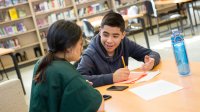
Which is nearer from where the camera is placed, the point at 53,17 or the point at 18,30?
the point at 18,30

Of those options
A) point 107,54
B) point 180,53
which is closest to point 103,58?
point 107,54

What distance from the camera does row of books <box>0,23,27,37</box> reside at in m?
6.95

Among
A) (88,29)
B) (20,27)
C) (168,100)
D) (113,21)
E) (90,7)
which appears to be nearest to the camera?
(168,100)

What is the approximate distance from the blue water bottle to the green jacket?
0.64 m

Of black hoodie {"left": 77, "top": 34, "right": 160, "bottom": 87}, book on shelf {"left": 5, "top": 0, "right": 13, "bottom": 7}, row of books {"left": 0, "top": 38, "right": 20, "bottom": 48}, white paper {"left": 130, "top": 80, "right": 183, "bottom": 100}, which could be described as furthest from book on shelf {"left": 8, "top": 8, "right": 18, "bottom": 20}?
white paper {"left": 130, "top": 80, "right": 183, "bottom": 100}

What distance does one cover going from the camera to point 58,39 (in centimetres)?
120

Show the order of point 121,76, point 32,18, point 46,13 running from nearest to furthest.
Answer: point 121,76 → point 32,18 → point 46,13

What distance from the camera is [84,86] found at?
1.15 meters

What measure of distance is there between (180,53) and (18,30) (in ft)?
19.7

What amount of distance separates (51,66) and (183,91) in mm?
644

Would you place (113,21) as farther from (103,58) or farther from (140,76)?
(140,76)

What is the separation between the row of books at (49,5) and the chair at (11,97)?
561 cm

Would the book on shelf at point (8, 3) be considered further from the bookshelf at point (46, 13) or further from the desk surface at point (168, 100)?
the desk surface at point (168, 100)

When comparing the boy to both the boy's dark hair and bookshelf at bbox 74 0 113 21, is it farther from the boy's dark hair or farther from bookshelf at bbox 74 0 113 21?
bookshelf at bbox 74 0 113 21
